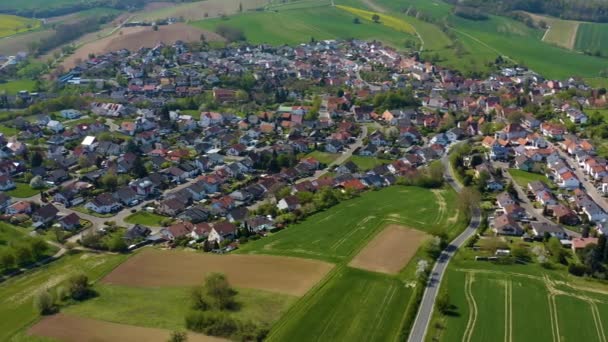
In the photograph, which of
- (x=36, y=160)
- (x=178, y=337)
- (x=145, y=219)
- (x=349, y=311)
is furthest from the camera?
(x=36, y=160)

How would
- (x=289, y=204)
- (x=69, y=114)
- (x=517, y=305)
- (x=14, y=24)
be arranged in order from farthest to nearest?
(x=14, y=24)
(x=69, y=114)
(x=289, y=204)
(x=517, y=305)

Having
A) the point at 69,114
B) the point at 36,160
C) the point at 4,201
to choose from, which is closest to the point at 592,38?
the point at 69,114

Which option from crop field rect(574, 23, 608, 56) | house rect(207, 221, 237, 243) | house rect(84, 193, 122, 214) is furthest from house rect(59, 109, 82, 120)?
crop field rect(574, 23, 608, 56)

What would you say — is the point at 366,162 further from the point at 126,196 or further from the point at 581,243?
the point at 581,243

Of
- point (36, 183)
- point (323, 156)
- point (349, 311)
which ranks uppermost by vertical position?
point (349, 311)

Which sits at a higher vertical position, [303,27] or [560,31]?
[560,31]

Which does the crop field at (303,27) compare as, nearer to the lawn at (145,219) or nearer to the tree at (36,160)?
the tree at (36,160)
